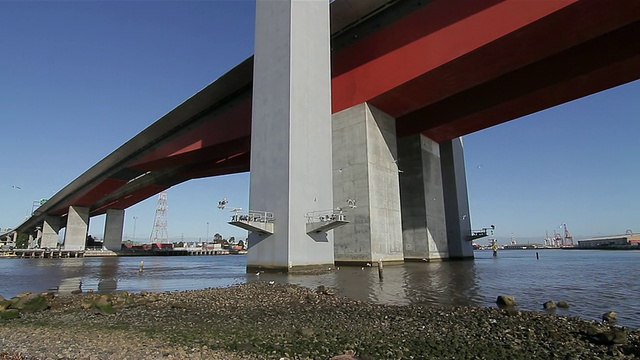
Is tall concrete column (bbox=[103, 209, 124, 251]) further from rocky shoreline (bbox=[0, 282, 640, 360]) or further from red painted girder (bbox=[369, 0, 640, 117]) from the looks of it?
rocky shoreline (bbox=[0, 282, 640, 360])

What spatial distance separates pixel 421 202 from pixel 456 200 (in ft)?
28.9

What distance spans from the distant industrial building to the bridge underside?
107 meters

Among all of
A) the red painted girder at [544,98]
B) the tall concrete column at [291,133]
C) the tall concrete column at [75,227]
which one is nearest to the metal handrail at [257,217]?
the tall concrete column at [291,133]

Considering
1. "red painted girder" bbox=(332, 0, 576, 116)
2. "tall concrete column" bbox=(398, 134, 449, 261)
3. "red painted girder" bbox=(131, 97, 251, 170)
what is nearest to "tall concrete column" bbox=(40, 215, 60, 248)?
"red painted girder" bbox=(131, 97, 251, 170)

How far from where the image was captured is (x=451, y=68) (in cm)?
2538

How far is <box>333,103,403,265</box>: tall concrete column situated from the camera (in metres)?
27.1

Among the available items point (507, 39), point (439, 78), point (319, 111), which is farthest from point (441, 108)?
point (319, 111)

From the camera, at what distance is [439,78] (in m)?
26.7

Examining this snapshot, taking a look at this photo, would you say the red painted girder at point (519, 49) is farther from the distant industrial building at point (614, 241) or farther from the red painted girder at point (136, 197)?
the distant industrial building at point (614, 241)

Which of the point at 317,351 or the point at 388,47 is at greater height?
the point at 388,47

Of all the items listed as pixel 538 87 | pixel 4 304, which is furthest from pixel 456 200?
pixel 4 304

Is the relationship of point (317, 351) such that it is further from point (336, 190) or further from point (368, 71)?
point (368, 71)

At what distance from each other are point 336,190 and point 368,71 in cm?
983

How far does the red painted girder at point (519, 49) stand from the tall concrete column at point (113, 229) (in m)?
61.1
